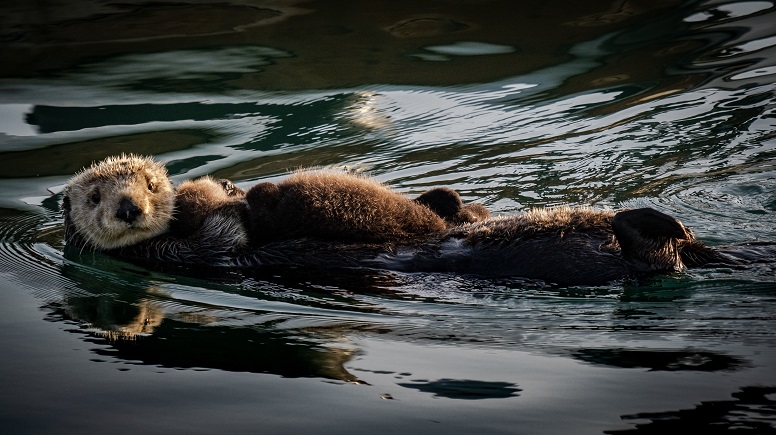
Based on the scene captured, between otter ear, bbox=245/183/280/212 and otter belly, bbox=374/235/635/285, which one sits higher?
otter ear, bbox=245/183/280/212

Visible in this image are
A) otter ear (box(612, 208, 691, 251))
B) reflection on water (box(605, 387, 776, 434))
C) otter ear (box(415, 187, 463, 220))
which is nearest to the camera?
reflection on water (box(605, 387, 776, 434))

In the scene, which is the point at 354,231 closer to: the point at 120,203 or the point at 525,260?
the point at 525,260

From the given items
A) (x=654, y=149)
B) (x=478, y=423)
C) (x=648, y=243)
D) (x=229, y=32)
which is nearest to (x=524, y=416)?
(x=478, y=423)

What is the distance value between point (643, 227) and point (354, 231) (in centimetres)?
149

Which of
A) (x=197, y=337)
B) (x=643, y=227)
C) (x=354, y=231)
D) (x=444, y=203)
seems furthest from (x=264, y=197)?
(x=643, y=227)

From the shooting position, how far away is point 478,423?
2766mm

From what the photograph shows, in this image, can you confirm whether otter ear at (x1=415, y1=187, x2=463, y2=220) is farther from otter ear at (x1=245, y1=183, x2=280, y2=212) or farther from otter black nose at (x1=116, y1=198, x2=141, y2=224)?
otter black nose at (x1=116, y1=198, x2=141, y2=224)

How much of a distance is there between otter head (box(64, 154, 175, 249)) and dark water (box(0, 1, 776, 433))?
20 centimetres

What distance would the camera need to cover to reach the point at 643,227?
13.8ft

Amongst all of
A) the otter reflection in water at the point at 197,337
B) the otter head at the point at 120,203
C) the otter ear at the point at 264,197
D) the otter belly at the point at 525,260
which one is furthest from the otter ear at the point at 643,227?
the otter head at the point at 120,203

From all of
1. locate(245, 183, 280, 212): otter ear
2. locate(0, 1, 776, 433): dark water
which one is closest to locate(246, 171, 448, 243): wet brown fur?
locate(245, 183, 280, 212): otter ear

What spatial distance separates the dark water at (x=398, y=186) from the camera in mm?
2979

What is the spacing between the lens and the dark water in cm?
298

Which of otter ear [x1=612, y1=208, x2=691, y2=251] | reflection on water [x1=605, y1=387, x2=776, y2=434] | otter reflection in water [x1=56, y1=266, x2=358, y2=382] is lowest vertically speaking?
reflection on water [x1=605, y1=387, x2=776, y2=434]
